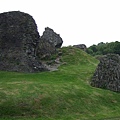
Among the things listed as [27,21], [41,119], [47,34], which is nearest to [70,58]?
[47,34]

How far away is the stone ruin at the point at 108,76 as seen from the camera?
150 ft

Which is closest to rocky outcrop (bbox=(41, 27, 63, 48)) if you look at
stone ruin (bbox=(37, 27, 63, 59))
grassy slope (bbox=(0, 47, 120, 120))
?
stone ruin (bbox=(37, 27, 63, 59))

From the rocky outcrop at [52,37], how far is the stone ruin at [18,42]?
9.93 meters

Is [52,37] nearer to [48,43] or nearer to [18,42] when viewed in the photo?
[48,43]

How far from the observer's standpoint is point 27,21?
51.3m

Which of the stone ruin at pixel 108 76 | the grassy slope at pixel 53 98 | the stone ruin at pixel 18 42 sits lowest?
the grassy slope at pixel 53 98

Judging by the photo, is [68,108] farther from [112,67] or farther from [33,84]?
[112,67]

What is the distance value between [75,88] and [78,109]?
17.6 ft

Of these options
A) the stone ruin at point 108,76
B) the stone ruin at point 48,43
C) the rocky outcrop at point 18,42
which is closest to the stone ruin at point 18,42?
the rocky outcrop at point 18,42

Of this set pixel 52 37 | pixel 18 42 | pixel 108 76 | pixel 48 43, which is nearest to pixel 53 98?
pixel 108 76

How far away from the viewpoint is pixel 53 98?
36.5m

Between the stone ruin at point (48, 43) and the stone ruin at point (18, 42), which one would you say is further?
the stone ruin at point (48, 43)

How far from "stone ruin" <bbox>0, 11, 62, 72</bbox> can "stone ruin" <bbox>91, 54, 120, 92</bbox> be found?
9.15 meters

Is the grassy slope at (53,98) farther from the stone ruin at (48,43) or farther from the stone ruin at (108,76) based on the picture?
the stone ruin at (48,43)
